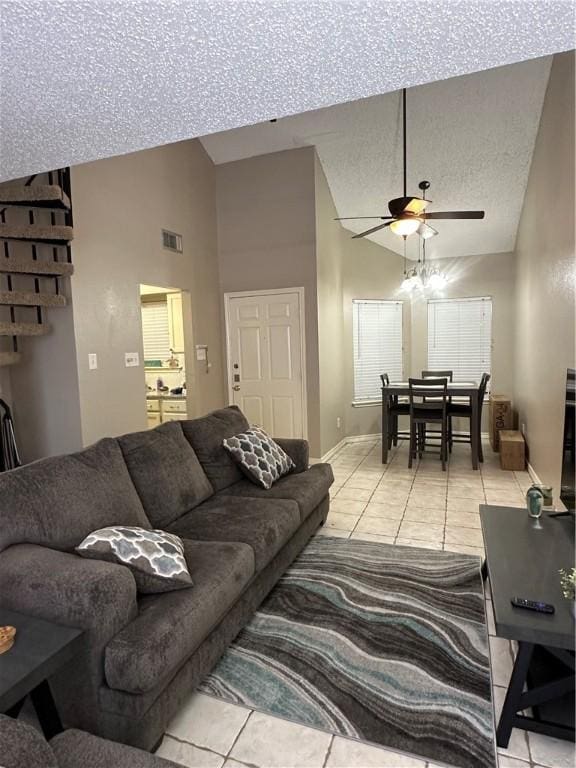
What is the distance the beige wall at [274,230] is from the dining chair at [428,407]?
1.10 metres

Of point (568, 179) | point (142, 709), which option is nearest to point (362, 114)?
point (568, 179)

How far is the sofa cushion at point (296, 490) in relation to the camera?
2.88 metres

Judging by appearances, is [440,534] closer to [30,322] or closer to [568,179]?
[568,179]

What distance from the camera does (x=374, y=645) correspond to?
212cm

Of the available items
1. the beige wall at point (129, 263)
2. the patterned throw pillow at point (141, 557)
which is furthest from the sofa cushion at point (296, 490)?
the beige wall at point (129, 263)

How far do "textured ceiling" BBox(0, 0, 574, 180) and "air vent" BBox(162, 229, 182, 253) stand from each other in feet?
10.7

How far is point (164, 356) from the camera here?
6.20m

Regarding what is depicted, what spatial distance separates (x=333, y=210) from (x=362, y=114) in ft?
5.08

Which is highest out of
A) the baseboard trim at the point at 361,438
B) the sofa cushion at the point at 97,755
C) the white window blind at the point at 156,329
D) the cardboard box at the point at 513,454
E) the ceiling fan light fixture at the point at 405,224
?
the ceiling fan light fixture at the point at 405,224

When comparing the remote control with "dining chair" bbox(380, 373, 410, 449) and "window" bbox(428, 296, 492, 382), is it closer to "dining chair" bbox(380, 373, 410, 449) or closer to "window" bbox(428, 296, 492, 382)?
"dining chair" bbox(380, 373, 410, 449)

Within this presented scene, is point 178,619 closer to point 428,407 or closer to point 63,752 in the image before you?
point 63,752

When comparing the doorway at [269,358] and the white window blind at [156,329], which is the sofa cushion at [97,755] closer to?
the doorway at [269,358]

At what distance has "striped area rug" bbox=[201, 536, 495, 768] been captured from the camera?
1.68 meters

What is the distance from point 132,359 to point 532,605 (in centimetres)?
367
